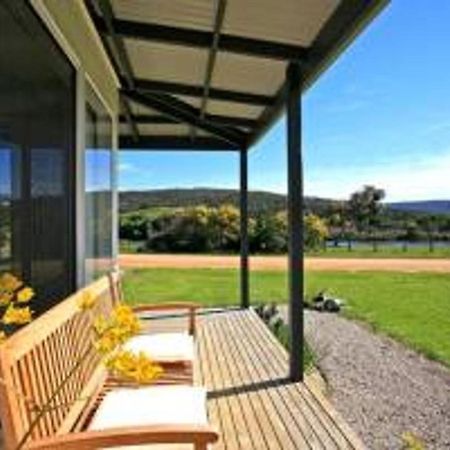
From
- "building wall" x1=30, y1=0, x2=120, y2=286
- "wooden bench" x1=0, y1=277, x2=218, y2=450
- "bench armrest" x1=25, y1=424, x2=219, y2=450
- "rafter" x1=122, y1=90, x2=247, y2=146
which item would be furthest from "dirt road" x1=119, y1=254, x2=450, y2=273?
"bench armrest" x1=25, y1=424, x2=219, y2=450

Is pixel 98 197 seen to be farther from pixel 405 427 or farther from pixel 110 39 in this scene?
pixel 405 427

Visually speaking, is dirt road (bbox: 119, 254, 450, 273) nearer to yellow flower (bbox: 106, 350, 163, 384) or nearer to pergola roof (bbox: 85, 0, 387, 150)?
pergola roof (bbox: 85, 0, 387, 150)

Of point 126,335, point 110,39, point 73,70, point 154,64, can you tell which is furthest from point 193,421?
point 154,64

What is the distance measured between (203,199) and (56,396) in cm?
3008

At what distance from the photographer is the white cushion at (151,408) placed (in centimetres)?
356

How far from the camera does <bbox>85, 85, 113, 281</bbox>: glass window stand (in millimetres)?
6906

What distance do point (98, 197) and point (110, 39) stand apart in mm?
1404

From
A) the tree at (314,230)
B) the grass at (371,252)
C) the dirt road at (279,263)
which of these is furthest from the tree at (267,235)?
the dirt road at (279,263)

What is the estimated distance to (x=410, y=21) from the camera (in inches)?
705

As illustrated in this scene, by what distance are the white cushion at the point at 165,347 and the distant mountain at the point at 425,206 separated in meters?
29.9

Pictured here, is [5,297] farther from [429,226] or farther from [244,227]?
[429,226]

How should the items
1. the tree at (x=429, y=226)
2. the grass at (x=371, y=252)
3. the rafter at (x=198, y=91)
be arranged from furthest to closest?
1. the tree at (x=429, y=226)
2. the grass at (x=371, y=252)
3. the rafter at (x=198, y=91)

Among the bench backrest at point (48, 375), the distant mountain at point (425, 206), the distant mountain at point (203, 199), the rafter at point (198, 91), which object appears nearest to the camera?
the bench backrest at point (48, 375)

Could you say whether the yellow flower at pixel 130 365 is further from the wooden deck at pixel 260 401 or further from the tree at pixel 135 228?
the tree at pixel 135 228
